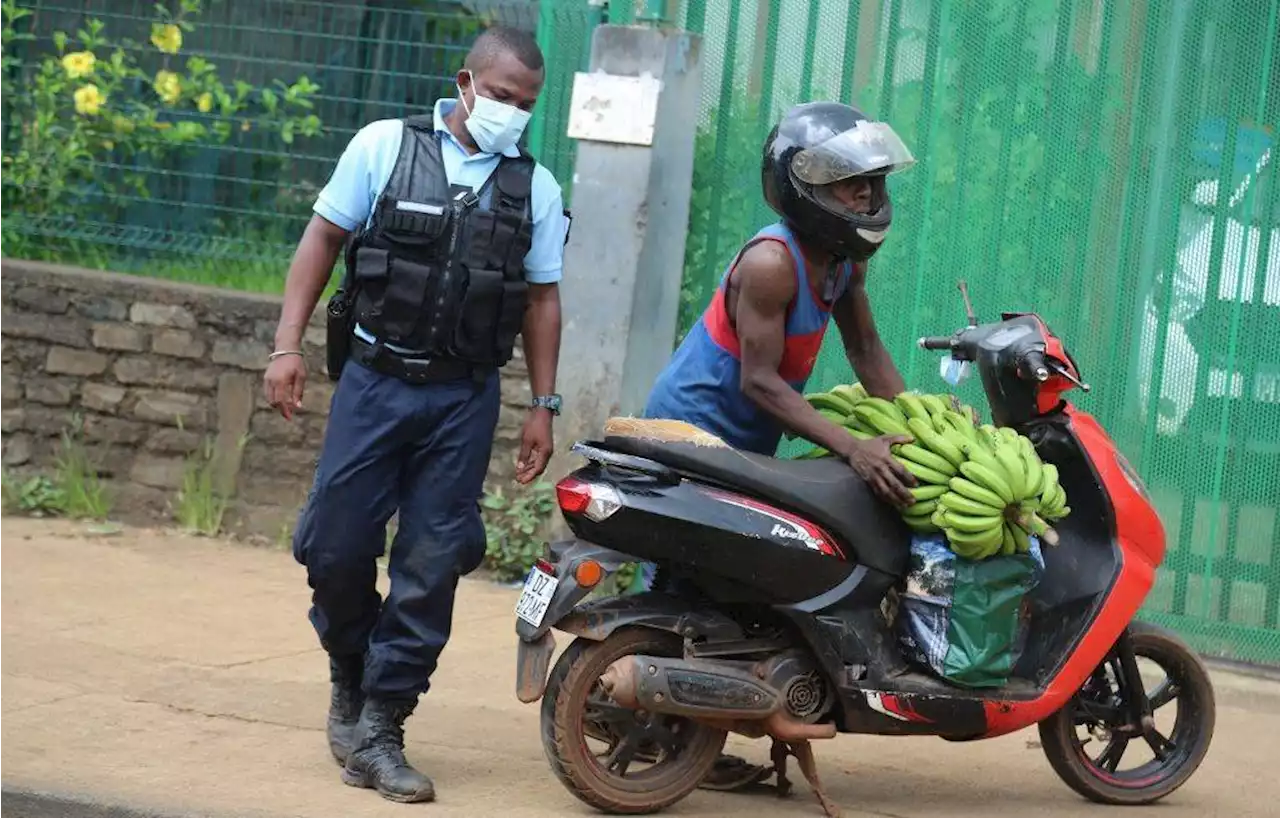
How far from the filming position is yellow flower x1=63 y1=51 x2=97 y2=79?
8.82m

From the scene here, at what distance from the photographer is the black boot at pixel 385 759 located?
5000mm

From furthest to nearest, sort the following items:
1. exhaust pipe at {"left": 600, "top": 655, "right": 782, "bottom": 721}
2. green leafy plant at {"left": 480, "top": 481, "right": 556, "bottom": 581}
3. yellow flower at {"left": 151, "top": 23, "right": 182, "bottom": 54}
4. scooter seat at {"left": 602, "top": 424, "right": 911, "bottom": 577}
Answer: yellow flower at {"left": 151, "top": 23, "right": 182, "bottom": 54}, green leafy plant at {"left": 480, "top": 481, "right": 556, "bottom": 581}, scooter seat at {"left": 602, "top": 424, "right": 911, "bottom": 577}, exhaust pipe at {"left": 600, "top": 655, "right": 782, "bottom": 721}

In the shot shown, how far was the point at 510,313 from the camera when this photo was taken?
520cm

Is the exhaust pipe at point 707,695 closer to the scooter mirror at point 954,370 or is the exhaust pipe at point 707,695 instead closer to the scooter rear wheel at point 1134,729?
the scooter rear wheel at point 1134,729

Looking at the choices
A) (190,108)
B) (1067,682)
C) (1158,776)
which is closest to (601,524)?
(1067,682)

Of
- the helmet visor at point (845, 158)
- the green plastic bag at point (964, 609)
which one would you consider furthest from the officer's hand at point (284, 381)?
the green plastic bag at point (964, 609)

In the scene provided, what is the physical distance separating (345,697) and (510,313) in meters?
1.20

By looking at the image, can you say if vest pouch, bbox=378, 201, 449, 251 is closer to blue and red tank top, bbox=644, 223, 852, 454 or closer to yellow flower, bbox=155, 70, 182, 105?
blue and red tank top, bbox=644, 223, 852, 454

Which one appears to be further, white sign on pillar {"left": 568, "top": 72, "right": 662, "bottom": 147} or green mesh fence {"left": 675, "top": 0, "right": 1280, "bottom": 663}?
white sign on pillar {"left": 568, "top": 72, "right": 662, "bottom": 147}

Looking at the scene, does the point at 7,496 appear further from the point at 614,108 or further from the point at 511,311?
the point at 511,311

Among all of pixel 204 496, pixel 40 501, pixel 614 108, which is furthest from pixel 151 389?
pixel 614 108

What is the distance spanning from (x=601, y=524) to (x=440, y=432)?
1.81 feet

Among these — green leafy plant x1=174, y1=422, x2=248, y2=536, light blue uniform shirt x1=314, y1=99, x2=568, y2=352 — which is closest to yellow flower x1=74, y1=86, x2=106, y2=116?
green leafy plant x1=174, y1=422, x2=248, y2=536

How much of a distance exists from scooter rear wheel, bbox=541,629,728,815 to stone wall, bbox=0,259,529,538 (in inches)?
138
